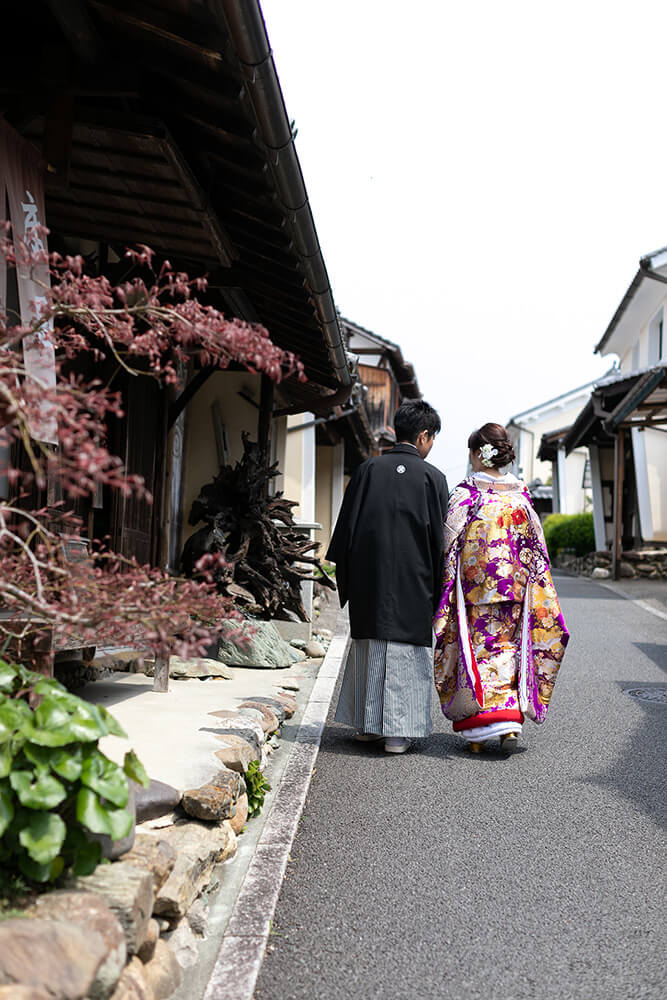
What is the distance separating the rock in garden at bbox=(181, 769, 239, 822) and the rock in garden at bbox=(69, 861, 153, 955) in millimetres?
997

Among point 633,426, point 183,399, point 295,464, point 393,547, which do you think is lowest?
point 393,547

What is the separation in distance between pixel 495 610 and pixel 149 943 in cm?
383

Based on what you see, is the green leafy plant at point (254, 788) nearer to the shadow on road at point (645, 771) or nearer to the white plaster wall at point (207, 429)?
the shadow on road at point (645, 771)

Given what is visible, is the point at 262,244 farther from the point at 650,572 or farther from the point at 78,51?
the point at 650,572

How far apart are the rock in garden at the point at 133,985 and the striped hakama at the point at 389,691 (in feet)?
10.9

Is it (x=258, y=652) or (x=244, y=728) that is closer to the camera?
(x=244, y=728)

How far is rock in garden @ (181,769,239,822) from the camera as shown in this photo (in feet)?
12.0

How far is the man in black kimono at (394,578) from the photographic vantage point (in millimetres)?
5848

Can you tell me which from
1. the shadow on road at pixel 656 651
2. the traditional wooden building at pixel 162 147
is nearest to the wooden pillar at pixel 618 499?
the shadow on road at pixel 656 651

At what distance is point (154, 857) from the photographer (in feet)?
9.41

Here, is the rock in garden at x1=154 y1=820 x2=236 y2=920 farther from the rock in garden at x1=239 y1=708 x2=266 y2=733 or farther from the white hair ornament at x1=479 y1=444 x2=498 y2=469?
the white hair ornament at x1=479 y1=444 x2=498 y2=469

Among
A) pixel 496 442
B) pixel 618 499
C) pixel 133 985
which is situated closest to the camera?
pixel 133 985

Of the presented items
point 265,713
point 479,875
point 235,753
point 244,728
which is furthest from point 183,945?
point 265,713

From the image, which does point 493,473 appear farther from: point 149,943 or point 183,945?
point 149,943
